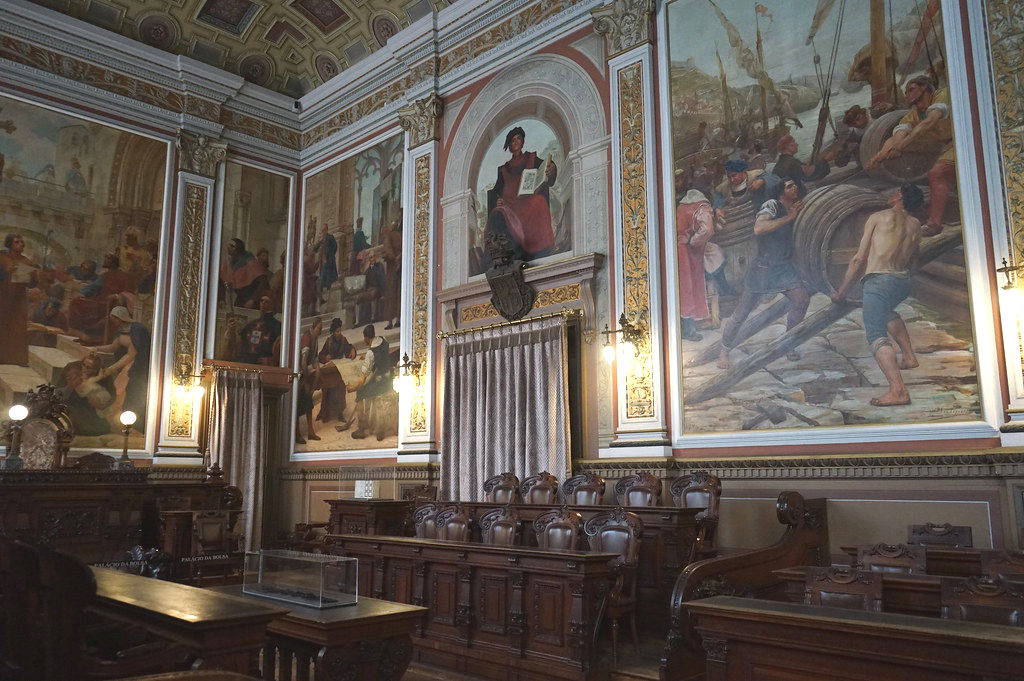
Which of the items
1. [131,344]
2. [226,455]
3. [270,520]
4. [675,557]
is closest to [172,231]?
[131,344]

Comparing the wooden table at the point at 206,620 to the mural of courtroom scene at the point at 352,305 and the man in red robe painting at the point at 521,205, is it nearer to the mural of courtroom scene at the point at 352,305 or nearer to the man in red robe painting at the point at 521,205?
the man in red robe painting at the point at 521,205

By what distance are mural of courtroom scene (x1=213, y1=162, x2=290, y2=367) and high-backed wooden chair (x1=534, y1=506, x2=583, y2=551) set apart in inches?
385

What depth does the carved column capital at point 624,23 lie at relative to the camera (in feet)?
35.3

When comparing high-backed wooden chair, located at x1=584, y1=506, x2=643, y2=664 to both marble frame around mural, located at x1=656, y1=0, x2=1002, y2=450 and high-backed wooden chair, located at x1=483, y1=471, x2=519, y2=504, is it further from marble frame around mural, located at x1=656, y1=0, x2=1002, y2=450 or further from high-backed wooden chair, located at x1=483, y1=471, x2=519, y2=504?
high-backed wooden chair, located at x1=483, y1=471, x2=519, y2=504

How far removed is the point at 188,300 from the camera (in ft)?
49.0

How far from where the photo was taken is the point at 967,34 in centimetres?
802

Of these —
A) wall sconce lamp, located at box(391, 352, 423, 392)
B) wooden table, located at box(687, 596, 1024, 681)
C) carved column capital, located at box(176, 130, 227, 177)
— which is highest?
carved column capital, located at box(176, 130, 227, 177)

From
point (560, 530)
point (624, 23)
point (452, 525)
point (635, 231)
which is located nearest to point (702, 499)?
point (560, 530)

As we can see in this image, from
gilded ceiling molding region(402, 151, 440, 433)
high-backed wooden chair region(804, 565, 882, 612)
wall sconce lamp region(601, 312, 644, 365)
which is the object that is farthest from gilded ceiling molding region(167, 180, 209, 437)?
high-backed wooden chair region(804, 565, 882, 612)

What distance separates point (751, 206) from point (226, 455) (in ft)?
34.5

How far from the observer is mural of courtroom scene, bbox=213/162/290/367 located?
51.0 ft

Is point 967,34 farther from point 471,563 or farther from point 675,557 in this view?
point 471,563

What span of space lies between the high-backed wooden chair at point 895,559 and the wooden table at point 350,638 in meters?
3.19

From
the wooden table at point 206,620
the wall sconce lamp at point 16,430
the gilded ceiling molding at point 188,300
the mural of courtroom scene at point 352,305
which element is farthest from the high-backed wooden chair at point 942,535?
the gilded ceiling molding at point 188,300
